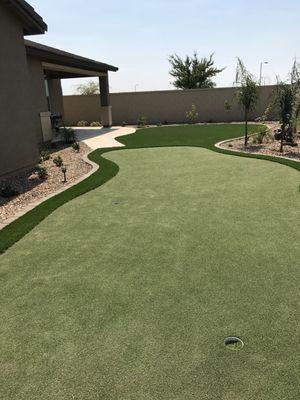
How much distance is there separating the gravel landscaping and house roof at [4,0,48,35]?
182 inches

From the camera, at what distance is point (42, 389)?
3004mm

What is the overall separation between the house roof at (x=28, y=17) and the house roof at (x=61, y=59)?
3084mm

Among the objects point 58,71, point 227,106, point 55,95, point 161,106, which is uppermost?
point 58,71

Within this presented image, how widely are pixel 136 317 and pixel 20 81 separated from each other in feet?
32.9

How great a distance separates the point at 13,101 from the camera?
11.1 m

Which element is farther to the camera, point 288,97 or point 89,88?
point 89,88

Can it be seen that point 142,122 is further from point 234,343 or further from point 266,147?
point 234,343

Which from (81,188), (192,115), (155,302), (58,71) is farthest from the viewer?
(192,115)

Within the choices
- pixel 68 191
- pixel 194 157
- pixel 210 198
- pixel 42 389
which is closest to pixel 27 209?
pixel 68 191

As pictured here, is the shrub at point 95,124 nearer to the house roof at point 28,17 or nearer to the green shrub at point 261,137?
the green shrub at point 261,137

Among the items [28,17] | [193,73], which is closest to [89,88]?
[193,73]

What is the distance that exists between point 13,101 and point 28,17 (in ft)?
8.84

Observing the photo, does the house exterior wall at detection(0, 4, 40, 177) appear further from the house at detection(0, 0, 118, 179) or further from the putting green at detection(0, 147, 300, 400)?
the putting green at detection(0, 147, 300, 400)

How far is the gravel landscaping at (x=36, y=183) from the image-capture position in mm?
8291
